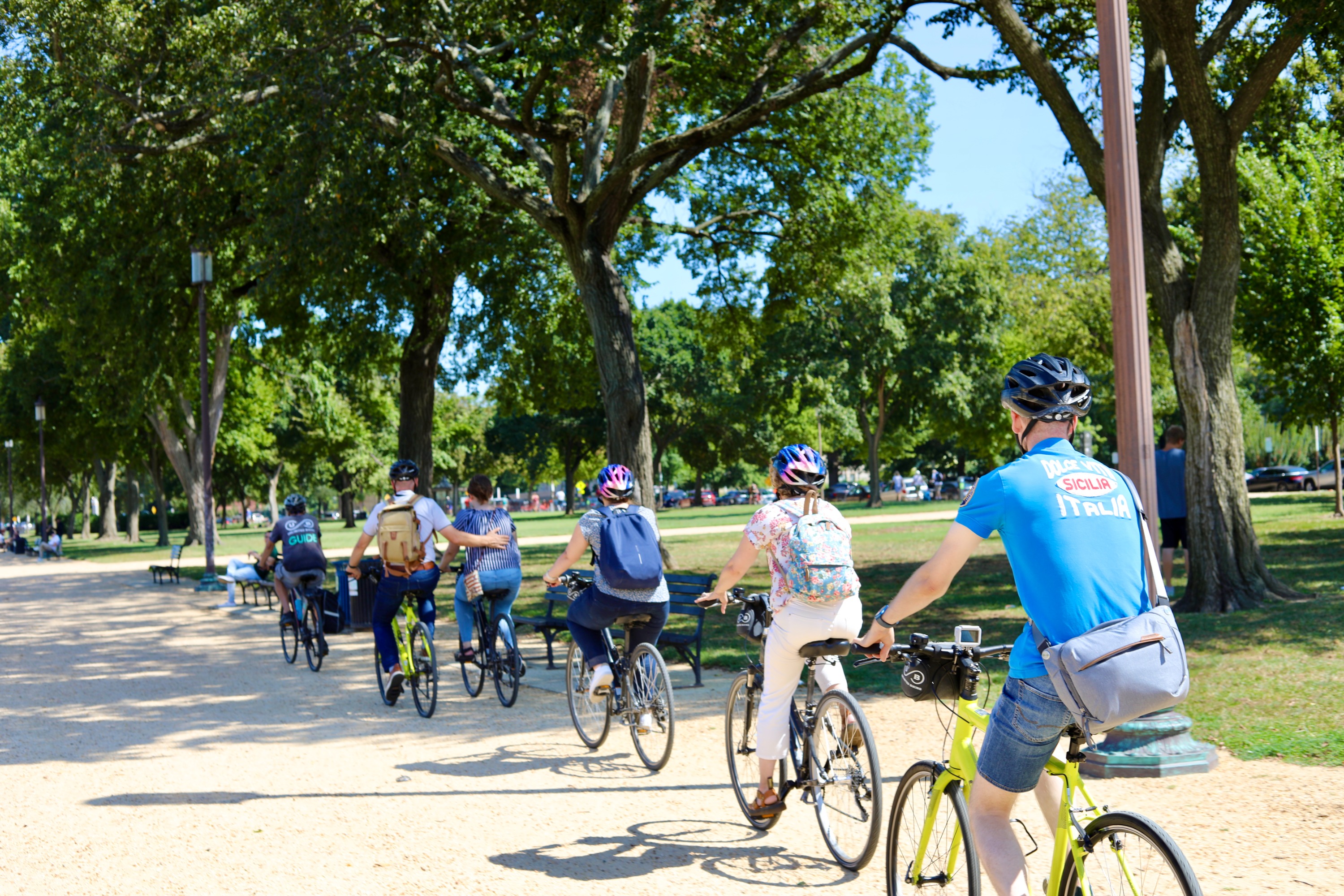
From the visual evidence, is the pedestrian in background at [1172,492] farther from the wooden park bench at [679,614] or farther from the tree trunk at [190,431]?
the tree trunk at [190,431]

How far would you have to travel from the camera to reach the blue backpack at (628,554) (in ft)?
23.1

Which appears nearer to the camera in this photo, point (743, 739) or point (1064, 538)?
point (1064, 538)

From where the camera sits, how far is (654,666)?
6988mm

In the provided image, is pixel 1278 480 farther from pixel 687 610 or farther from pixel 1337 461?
pixel 687 610

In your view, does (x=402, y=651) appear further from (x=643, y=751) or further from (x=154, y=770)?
(x=643, y=751)

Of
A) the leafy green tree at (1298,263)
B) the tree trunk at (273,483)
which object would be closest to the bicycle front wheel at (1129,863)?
the leafy green tree at (1298,263)

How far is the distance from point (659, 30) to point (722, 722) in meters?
8.45

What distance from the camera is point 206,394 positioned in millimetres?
22891

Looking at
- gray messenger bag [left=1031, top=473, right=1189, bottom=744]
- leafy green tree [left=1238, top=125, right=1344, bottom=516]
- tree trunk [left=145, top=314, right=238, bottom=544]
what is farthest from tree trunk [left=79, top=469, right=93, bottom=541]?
gray messenger bag [left=1031, top=473, right=1189, bottom=744]

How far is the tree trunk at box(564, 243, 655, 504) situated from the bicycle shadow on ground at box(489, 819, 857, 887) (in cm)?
1103

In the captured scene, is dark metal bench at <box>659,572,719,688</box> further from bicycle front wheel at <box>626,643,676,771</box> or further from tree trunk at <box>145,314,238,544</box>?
tree trunk at <box>145,314,238,544</box>

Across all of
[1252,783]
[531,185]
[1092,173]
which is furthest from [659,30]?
[1252,783]

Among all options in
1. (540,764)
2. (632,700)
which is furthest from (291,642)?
(632,700)

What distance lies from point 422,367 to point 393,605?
42.8ft
